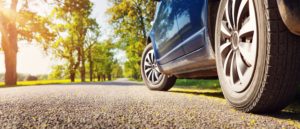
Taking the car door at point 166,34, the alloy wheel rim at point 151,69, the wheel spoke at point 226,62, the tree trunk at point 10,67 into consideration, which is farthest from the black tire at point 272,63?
the tree trunk at point 10,67

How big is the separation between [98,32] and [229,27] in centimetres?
3780

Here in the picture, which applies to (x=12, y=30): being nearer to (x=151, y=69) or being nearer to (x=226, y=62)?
(x=151, y=69)

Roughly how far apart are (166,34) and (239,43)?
2023 mm

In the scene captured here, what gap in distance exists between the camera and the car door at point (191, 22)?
2.74m

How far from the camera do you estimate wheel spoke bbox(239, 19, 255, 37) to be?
203cm

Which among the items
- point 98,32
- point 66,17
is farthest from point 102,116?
point 98,32

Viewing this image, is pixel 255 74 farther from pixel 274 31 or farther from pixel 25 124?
pixel 25 124

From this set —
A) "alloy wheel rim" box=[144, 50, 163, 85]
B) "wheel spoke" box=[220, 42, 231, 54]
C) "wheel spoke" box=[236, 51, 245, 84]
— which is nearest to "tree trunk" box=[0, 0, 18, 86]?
"alloy wheel rim" box=[144, 50, 163, 85]

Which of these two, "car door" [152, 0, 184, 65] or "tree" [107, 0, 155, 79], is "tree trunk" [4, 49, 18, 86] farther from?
"car door" [152, 0, 184, 65]

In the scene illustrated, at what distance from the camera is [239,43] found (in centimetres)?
225

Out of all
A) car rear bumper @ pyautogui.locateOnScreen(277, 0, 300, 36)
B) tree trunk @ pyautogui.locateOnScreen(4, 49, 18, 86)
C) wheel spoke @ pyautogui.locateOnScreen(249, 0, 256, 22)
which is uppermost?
tree trunk @ pyautogui.locateOnScreen(4, 49, 18, 86)

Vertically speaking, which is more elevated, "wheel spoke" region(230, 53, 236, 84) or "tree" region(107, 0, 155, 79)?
"tree" region(107, 0, 155, 79)

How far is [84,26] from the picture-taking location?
34.1 m

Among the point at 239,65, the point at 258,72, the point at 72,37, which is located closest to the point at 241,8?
the point at 239,65
